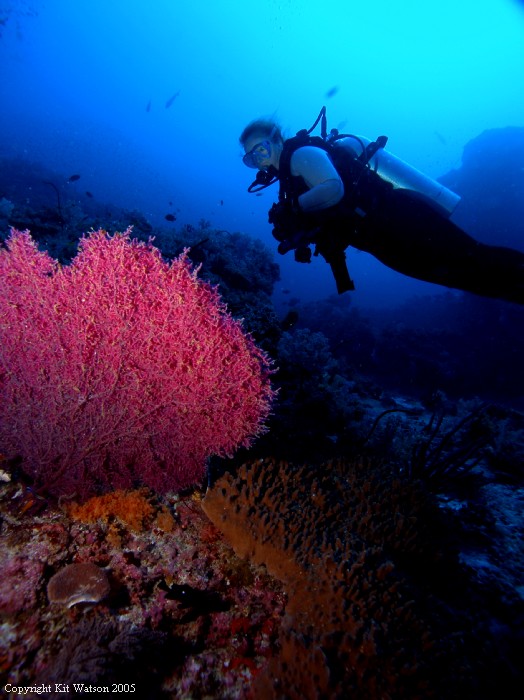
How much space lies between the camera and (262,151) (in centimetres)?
488

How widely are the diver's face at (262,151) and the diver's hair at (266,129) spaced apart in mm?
57

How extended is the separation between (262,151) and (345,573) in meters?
5.16

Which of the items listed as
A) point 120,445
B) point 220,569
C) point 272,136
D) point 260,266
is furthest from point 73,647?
point 260,266

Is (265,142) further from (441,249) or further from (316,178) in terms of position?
(441,249)

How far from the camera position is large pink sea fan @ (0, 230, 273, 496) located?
271cm

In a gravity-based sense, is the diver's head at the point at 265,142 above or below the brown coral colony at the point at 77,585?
above

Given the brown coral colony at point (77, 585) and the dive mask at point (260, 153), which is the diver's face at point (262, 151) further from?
the brown coral colony at point (77, 585)

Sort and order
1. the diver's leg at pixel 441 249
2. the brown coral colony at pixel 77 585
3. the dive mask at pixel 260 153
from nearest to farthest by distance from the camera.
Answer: the brown coral colony at pixel 77 585
the diver's leg at pixel 441 249
the dive mask at pixel 260 153

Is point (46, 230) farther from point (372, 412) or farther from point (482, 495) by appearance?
point (482, 495)

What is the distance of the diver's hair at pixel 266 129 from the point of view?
4.88 metres

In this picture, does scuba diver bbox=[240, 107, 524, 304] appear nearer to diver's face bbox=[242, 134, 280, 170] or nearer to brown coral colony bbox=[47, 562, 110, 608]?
diver's face bbox=[242, 134, 280, 170]

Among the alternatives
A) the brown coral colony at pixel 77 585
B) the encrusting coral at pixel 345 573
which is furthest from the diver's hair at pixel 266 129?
the brown coral colony at pixel 77 585

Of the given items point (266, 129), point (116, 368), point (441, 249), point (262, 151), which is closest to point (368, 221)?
point (441, 249)

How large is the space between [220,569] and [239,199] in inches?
5134
